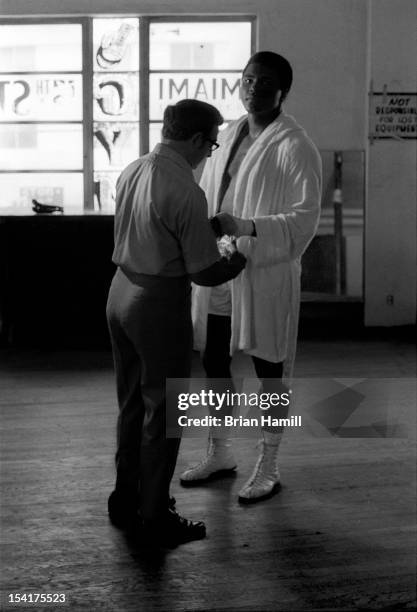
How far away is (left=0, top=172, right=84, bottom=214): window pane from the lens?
7.25 metres

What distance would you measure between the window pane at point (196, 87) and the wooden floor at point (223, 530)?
3.24m

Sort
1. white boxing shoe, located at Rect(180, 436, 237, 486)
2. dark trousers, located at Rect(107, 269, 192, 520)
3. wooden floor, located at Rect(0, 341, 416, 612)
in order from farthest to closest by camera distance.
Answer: white boxing shoe, located at Rect(180, 436, 237, 486) < dark trousers, located at Rect(107, 269, 192, 520) < wooden floor, located at Rect(0, 341, 416, 612)

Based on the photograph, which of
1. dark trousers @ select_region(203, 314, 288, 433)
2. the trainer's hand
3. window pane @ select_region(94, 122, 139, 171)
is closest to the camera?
the trainer's hand

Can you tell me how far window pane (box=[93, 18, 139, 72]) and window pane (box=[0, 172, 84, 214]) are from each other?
2.86 feet

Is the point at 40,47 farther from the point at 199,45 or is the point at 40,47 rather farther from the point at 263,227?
the point at 263,227

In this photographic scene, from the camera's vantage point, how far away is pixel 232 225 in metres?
3.09

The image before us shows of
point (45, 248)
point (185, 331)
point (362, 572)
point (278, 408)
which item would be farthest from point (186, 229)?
point (45, 248)

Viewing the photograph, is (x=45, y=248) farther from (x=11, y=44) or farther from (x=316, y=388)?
(x=316, y=388)

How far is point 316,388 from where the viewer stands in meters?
5.26

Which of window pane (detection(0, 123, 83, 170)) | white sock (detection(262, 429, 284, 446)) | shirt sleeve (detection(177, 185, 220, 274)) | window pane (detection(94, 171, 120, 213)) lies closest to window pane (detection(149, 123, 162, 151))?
window pane (detection(94, 171, 120, 213))

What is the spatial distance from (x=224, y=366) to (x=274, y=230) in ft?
1.95

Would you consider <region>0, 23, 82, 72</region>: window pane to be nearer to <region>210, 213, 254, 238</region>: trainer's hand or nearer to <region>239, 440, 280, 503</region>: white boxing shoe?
<region>210, 213, 254, 238</region>: trainer's hand

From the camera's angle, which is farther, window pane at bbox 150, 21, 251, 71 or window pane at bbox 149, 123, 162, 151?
window pane at bbox 149, 123, 162, 151

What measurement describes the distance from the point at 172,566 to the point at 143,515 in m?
0.23
